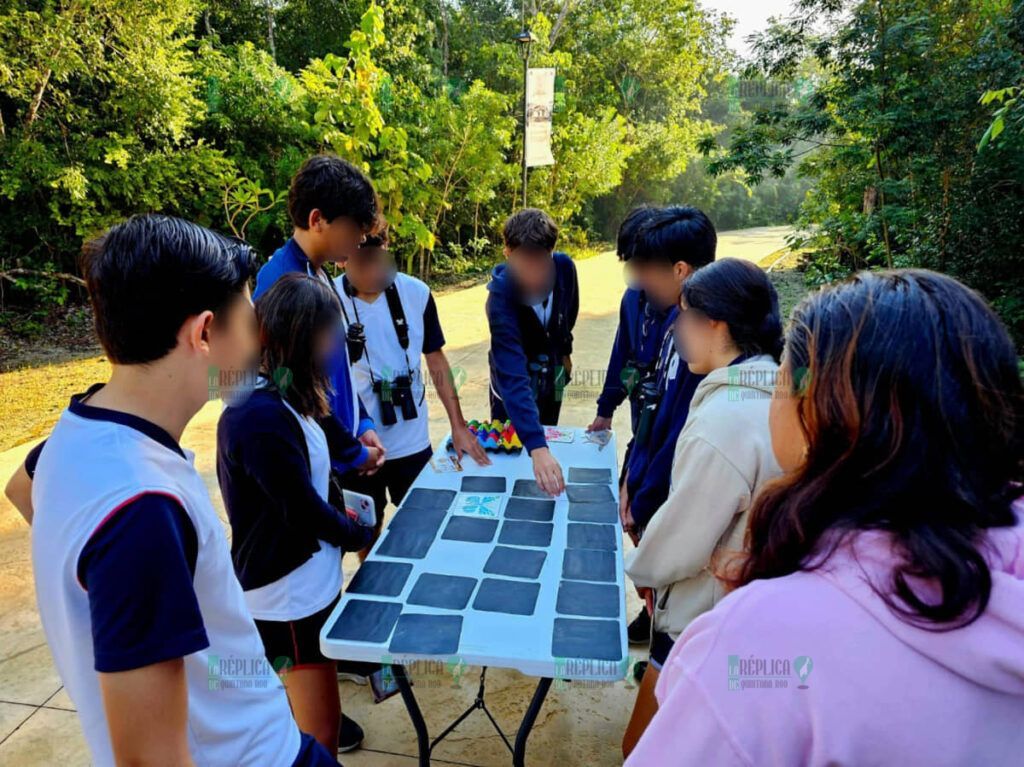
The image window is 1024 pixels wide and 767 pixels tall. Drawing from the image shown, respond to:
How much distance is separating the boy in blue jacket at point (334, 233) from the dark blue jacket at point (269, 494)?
18.6 inches

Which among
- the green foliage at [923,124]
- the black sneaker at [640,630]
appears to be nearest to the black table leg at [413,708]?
the black sneaker at [640,630]

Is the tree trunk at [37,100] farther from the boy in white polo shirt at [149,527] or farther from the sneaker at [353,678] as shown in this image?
the boy in white polo shirt at [149,527]

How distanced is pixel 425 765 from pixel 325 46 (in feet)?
48.4

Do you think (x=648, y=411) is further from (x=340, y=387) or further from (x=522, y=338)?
(x=340, y=387)

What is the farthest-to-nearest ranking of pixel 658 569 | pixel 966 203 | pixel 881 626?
1. pixel 966 203
2. pixel 658 569
3. pixel 881 626

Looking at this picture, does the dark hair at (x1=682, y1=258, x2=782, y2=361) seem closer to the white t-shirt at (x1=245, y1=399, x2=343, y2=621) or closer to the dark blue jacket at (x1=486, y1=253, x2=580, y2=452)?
the dark blue jacket at (x1=486, y1=253, x2=580, y2=452)

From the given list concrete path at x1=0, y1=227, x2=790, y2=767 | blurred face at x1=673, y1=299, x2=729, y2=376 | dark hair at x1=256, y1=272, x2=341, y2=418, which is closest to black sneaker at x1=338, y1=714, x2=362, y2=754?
concrete path at x1=0, y1=227, x2=790, y2=767

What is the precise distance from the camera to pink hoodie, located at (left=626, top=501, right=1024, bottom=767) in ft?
2.06

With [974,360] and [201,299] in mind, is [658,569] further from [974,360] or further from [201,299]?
[201,299]

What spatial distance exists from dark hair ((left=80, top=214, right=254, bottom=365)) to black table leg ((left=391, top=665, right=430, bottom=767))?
107 centimetres

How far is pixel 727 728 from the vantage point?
2.19ft

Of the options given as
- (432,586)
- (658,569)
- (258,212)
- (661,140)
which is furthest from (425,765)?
(661,140)

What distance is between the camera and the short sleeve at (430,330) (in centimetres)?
273

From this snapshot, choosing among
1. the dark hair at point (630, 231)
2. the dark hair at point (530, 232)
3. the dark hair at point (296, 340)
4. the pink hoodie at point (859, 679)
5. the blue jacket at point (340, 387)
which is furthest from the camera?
the dark hair at point (530, 232)
